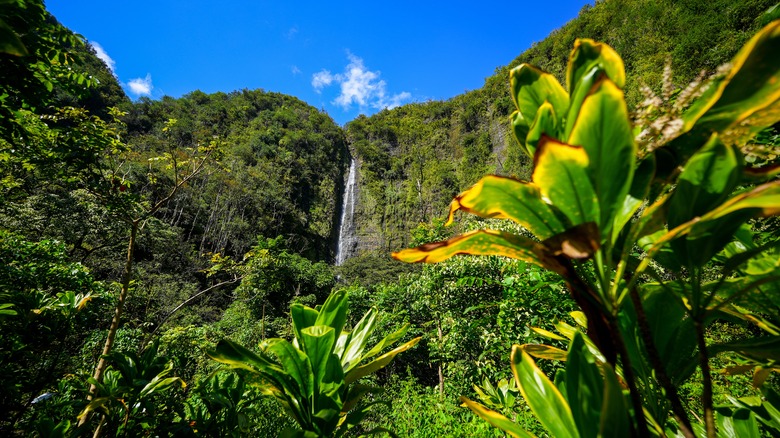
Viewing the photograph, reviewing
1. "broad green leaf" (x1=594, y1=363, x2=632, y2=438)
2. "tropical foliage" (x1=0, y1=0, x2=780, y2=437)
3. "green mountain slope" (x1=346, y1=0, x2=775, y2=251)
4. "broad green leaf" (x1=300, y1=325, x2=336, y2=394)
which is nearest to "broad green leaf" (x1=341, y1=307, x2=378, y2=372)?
"tropical foliage" (x1=0, y1=0, x2=780, y2=437)

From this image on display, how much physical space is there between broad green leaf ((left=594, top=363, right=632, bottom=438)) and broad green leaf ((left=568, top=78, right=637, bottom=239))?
8.1 inches

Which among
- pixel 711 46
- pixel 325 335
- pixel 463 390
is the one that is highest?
pixel 711 46

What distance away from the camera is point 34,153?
2.11m

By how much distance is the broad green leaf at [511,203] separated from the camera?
478 millimetres

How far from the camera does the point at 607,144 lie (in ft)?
1.47

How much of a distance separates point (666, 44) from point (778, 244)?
883 inches

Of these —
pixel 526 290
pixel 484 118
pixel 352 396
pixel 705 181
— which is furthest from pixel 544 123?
pixel 484 118

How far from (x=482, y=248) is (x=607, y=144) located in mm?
241

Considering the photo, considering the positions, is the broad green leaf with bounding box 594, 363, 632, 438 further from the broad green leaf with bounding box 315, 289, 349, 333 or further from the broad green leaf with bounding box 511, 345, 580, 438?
the broad green leaf with bounding box 315, 289, 349, 333

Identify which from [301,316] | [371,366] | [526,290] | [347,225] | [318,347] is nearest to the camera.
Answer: [318,347]

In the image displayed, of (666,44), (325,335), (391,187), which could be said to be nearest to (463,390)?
(325,335)

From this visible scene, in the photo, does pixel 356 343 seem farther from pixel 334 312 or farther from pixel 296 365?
pixel 296 365

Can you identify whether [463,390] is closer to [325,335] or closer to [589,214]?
[325,335]

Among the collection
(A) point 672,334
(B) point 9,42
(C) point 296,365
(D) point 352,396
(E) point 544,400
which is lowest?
(D) point 352,396
